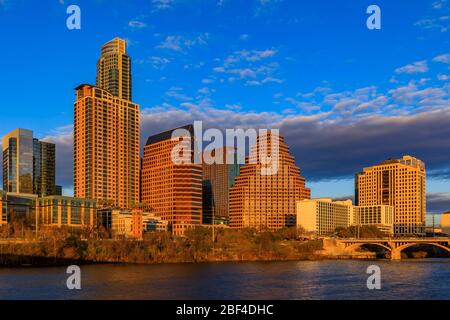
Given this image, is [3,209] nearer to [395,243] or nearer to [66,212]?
[66,212]

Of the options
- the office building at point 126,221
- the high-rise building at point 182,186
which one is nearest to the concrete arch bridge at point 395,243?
the office building at point 126,221

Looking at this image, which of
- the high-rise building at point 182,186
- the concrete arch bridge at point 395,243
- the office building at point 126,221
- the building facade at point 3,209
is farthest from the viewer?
the high-rise building at point 182,186

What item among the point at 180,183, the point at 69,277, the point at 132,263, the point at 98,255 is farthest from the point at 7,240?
the point at 180,183

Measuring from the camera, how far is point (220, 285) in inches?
2630

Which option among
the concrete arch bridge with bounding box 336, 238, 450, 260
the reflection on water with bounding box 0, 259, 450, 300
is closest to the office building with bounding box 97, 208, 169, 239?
the concrete arch bridge with bounding box 336, 238, 450, 260

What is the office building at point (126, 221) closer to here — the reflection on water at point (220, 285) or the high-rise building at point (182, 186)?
the high-rise building at point (182, 186)

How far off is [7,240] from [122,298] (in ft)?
210

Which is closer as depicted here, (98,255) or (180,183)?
(98,255)

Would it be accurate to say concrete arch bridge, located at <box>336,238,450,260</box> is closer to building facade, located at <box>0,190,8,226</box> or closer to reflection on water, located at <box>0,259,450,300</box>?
reflection on water, located at <box>0,259,450,300</box>

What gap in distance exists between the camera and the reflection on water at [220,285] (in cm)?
5703

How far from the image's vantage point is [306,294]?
59562 mm

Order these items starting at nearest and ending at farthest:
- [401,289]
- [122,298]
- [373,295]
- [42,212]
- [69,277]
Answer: [122,298] → [373,295] → [401,289] → [69,277] → [42,212]

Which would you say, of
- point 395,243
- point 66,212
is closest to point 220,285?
point 395,243
